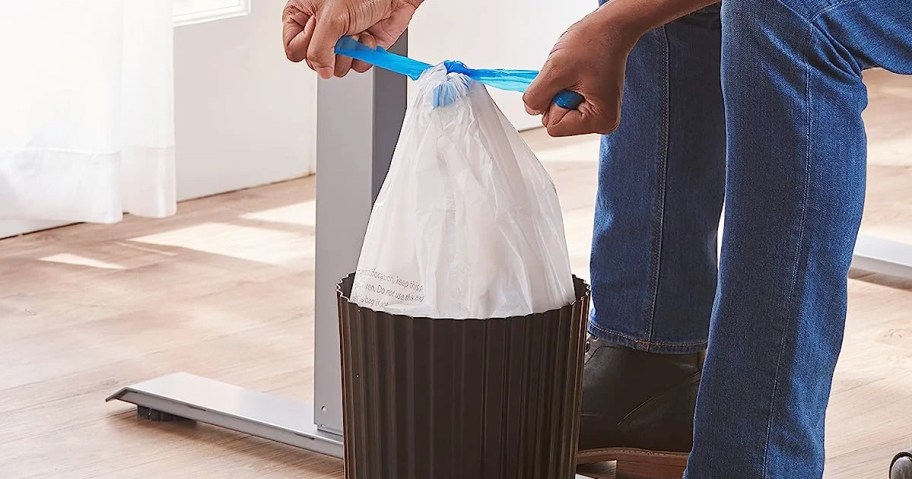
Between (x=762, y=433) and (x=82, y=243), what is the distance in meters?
1.32

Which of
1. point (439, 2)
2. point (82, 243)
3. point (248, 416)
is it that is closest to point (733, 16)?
point (248, 416)

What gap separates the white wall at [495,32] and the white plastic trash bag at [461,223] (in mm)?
1656

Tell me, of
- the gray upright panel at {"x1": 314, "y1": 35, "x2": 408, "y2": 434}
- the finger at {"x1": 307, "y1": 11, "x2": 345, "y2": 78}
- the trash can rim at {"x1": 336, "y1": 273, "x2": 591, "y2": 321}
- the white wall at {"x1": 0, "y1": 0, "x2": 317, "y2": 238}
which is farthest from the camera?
the white wall at {"x1": 0, "y1": 0, "x2": 317, "y2": 238}

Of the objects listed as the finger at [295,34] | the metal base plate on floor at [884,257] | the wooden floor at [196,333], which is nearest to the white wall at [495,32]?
the wooden floor at [196,333]

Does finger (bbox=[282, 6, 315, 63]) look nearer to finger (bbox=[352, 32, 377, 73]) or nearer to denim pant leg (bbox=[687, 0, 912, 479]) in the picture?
finger (bbox=[352, 32, 377, 73])

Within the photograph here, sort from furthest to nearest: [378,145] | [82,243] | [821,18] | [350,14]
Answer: [82,243], [378,145], [350,14], [821,18]

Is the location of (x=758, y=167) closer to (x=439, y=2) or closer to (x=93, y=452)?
(x=93, y=452)

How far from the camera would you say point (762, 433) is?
0.95 metres

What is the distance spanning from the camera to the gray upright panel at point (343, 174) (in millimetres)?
1214

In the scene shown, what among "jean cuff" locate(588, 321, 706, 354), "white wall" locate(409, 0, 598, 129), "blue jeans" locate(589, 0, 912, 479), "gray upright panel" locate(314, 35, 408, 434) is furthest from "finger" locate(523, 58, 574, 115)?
"white wall" locate(409, 0, 598, 129)

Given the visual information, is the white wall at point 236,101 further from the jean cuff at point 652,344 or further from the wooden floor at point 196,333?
the jean cuff at point 652,344

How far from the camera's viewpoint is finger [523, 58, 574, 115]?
0.90 meters

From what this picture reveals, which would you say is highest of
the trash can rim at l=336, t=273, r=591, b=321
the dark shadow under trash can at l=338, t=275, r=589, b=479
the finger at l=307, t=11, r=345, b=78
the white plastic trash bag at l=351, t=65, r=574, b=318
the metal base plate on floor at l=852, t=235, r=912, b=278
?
the finger at l=307, t=11, r=345, b=78

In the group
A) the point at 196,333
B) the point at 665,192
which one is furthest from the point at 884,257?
the point at 196,333
